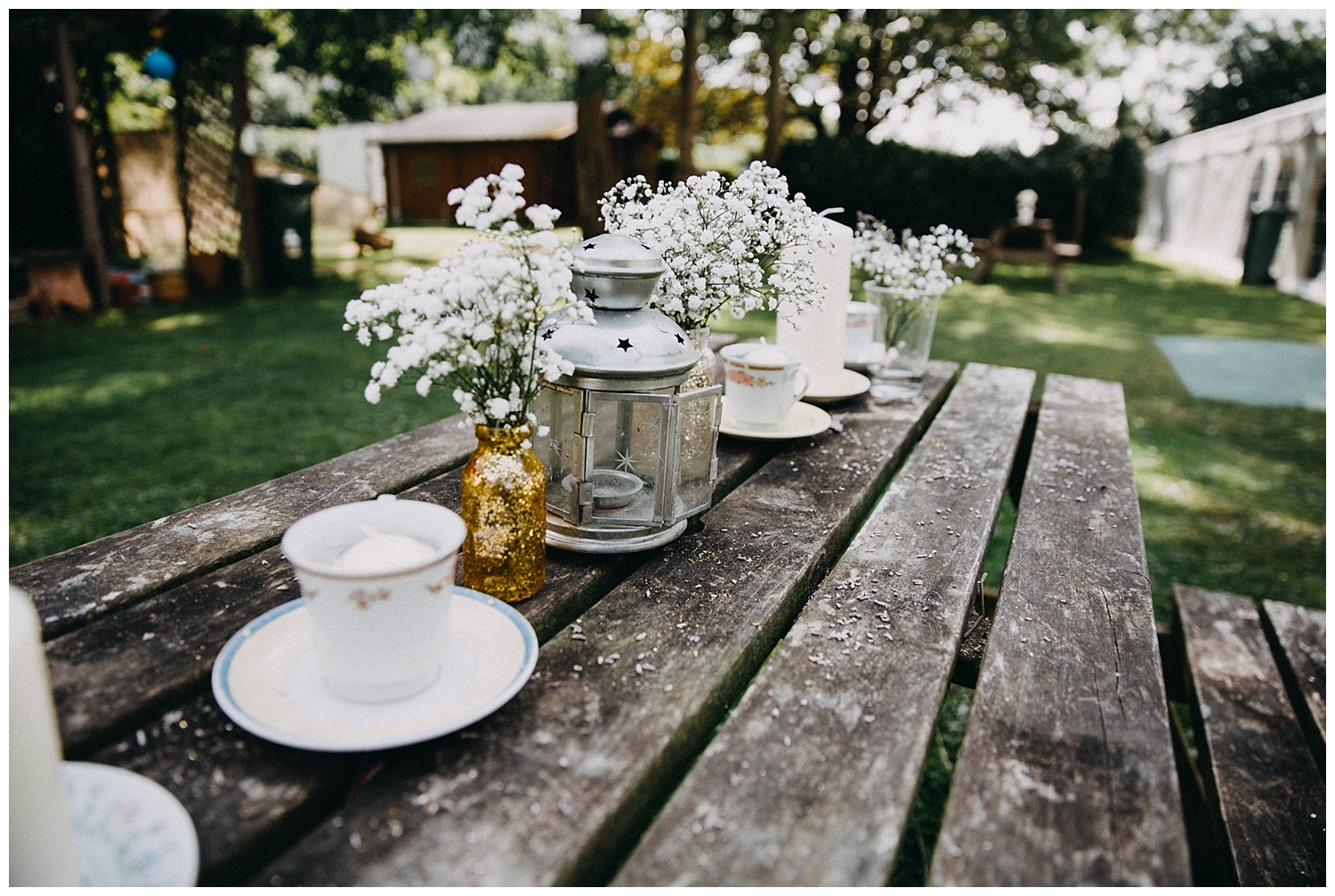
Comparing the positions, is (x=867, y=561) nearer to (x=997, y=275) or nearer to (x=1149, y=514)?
(x=1149, y=514)

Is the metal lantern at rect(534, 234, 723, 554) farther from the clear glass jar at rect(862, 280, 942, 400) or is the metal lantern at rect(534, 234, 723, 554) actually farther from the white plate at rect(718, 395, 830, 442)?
the clear glass jar at rect(862, 280, 942, 400)

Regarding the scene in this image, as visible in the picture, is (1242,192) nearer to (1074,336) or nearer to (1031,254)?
(1031,254)

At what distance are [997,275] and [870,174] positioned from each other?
8.67 ft

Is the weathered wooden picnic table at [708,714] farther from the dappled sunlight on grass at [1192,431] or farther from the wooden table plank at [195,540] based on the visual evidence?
the dappled sunlight on grass at [1192,431]

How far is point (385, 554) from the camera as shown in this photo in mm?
904

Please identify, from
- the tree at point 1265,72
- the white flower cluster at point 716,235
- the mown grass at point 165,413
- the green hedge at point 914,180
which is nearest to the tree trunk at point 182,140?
the mown grass at point 165,413

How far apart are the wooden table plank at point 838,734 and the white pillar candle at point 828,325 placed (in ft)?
2.63

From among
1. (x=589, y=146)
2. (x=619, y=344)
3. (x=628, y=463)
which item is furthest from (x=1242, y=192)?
(x=619, y=344)

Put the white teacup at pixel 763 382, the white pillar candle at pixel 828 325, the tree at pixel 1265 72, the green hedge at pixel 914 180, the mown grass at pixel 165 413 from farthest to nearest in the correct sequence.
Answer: the tree at pixel 1265 72 → the green hedge at pixel 914 180 → the mown grass at pixel 165 413 → the white pillar candle at pixel 828 325 → the white teacup at pixel 763 382

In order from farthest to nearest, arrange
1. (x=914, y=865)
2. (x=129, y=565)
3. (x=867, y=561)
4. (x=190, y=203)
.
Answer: (x=190, y=203) → (x=914, y=865) → (x=867, y=561) → (x=129, y=565)

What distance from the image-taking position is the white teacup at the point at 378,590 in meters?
0.85

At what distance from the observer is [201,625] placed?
109 cm

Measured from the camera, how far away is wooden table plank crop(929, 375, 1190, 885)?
80cm

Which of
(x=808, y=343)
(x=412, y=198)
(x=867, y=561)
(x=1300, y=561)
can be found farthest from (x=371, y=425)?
(x=412, y=198)
